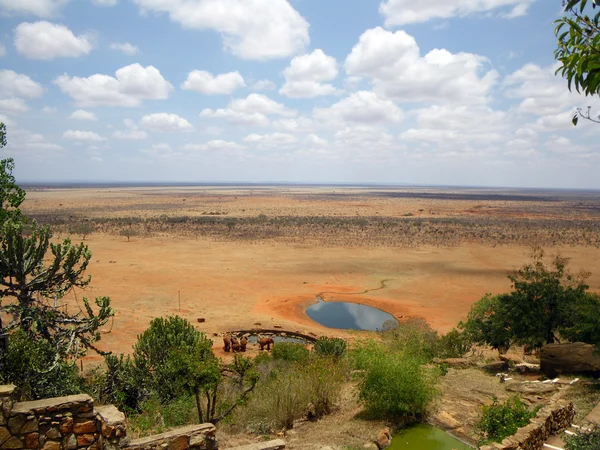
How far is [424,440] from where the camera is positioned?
10953mm

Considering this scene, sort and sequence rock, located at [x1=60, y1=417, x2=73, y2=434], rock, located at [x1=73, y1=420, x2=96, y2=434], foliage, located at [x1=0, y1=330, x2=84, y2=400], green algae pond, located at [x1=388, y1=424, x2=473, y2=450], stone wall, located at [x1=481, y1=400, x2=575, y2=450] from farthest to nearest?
green algae pond, located at [x1=388, y1=424, x2=473, y2=450]
foliage, located at [x1=0, y1=330, x2=84, y2=400]
stone wall, located at [x1=481, y1=400, x2=575, y2=450]
rock, located at [x1=73, y1=420, x2=96, y2=434]
rock, located at [x1=60, y1=417, x2=73, y2=434]

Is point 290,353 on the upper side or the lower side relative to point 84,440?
lower

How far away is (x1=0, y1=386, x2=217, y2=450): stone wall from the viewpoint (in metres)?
6.25

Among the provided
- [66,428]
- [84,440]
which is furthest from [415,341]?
[66,428]

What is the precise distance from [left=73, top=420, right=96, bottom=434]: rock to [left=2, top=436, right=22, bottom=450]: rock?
74 cm

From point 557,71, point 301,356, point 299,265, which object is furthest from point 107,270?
point 557,71

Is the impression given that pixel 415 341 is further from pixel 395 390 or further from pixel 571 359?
pixel 395 390

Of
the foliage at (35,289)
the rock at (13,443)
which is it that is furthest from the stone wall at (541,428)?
the foliage at (35,289)

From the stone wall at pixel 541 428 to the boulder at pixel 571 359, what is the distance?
13.5 ft

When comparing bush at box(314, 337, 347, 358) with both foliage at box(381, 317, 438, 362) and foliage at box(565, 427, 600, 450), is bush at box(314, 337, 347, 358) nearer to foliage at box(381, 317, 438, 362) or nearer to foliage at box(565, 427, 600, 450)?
foliage at box(381, 317, 438, 362)

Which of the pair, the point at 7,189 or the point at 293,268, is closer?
the point at 7,189

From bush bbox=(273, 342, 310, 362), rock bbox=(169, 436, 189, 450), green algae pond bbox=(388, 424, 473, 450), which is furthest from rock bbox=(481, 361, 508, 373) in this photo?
rock bbox=(169, 436, 189, 450)

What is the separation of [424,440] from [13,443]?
9255 mm

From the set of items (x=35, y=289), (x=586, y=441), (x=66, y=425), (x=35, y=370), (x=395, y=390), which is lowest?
(x=395, y=390)
